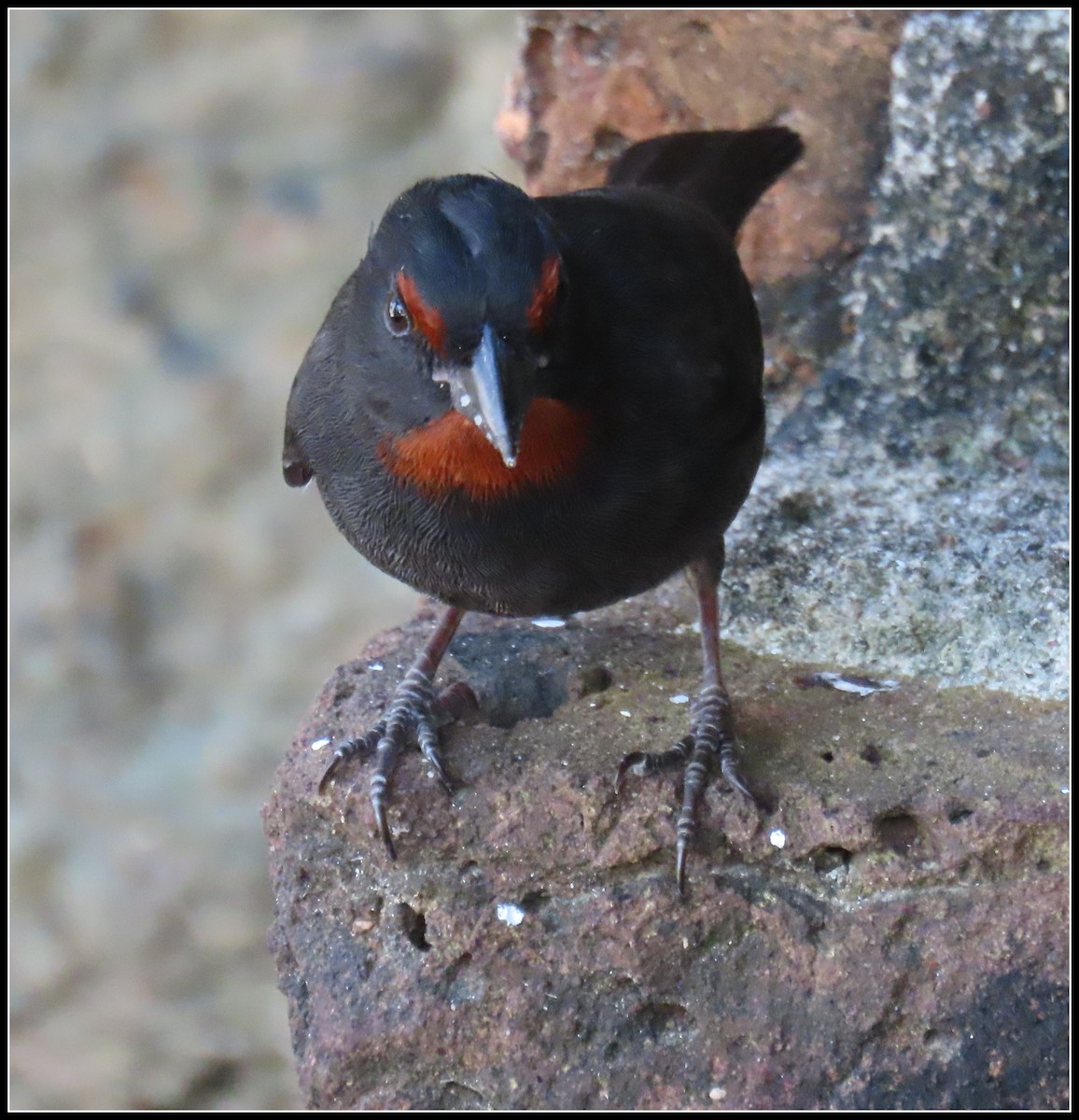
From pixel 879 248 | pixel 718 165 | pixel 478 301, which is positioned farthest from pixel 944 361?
pixel 478 301

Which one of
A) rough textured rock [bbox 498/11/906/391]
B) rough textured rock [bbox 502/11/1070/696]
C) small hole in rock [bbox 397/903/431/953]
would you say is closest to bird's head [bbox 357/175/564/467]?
small hole in rock [bbox 397/903/431/953]

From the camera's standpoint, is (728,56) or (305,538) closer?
(728,56)

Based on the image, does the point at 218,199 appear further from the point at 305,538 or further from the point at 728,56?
the point at 728,56

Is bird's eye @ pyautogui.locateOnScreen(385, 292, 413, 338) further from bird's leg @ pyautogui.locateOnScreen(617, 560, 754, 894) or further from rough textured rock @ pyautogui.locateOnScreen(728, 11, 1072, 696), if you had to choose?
rough textured rock @ pyautogui.locateOnScreen(728, 11, 1072, 696)

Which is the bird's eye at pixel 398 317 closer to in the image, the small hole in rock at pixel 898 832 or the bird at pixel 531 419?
the bird at pixel 531 419

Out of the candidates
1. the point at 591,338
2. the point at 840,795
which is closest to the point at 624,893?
the point at 840,795

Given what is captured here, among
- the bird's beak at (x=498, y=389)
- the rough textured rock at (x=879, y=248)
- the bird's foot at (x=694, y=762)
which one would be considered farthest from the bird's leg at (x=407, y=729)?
the bird's beak at (x=498, y=389)
